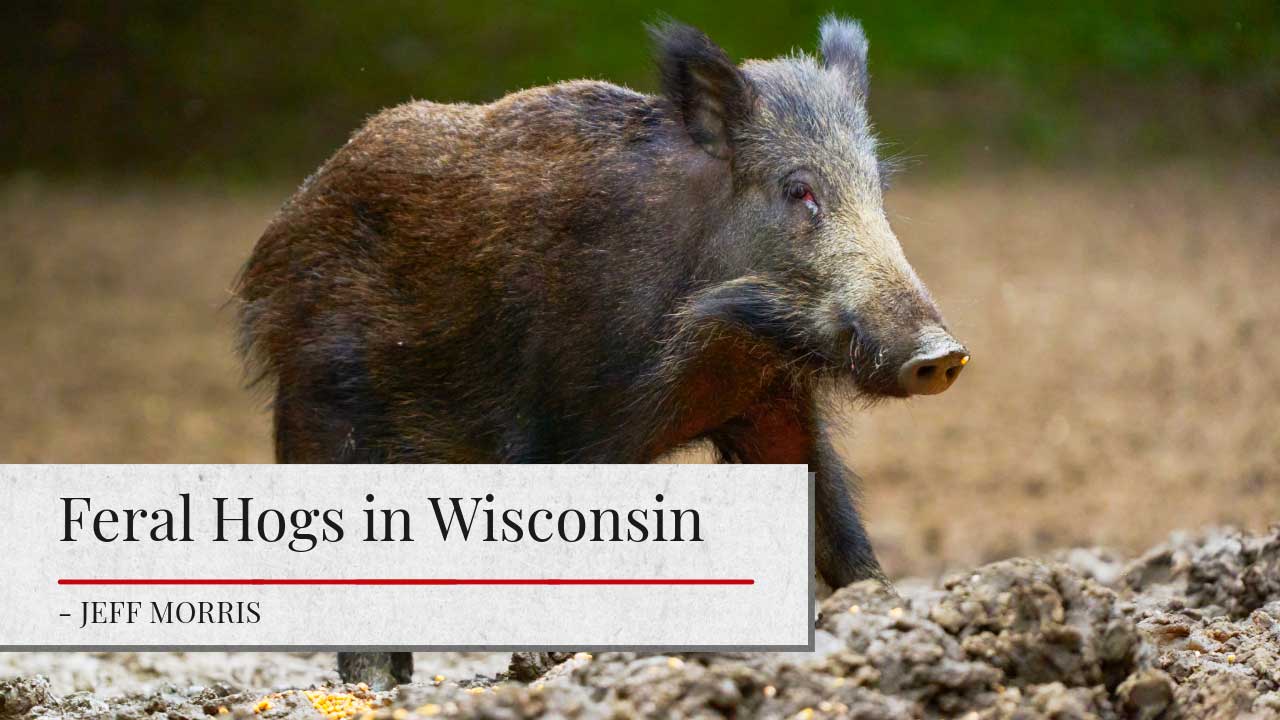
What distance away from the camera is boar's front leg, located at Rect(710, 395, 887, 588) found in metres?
4.59

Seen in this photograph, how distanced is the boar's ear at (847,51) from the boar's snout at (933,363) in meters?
1.15

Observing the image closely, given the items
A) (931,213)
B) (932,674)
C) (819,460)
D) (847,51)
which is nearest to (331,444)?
(819,460)

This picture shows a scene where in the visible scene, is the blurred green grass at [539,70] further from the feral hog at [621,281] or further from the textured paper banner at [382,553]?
the textured paper banner at [382,553]

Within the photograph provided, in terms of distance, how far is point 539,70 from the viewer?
1460cm

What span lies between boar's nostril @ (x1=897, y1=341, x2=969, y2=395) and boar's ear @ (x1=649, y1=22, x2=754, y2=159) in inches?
39.5

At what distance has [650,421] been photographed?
4434mm

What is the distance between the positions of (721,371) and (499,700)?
74.2 inches

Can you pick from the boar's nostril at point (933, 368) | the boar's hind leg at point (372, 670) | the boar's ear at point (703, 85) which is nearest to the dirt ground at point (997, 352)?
the boar's hind leg at point (372, 670)

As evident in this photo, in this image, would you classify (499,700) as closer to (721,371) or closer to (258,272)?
(721,371)

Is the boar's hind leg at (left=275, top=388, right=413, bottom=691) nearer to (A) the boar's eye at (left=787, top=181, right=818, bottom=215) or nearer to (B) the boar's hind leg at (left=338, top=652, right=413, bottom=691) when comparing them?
(B) the boar's hind leg at (left=338, top=652, right=413, bottom=691)

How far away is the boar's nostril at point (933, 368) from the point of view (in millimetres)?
3809

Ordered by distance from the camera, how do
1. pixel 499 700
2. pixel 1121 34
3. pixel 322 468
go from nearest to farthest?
1. pixel 499 700
2. pixel 322 468
3. pixel 1121 34

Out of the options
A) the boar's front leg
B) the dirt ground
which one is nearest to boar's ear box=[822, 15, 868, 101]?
the boar's front leg

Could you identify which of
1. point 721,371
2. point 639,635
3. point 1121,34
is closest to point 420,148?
point 721,371
